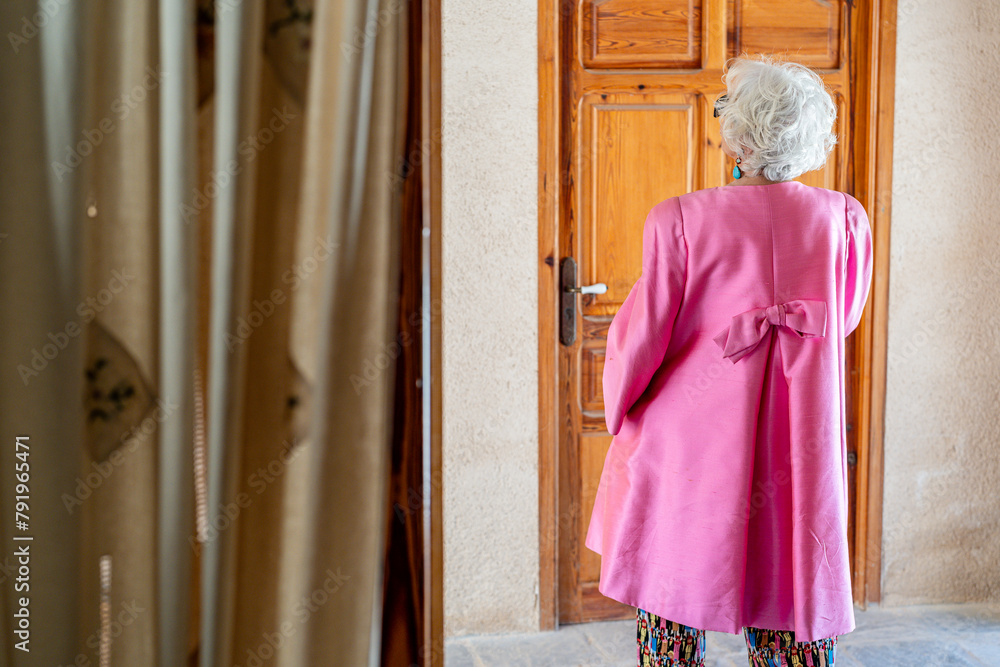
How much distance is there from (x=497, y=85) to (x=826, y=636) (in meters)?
1.68

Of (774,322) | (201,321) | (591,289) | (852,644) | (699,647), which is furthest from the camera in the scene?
(591,289)

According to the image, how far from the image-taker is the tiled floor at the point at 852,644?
6.95 ft

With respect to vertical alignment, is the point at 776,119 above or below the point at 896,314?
above

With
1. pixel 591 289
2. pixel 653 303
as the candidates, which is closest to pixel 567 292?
pixel 591 289

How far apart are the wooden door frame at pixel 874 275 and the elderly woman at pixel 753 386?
82 centimetres

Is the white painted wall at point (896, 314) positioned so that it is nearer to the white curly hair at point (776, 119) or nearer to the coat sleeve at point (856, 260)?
the white curly hair at point (776, 119)

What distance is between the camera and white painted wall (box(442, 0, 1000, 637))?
2.18 m

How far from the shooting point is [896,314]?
2.38m

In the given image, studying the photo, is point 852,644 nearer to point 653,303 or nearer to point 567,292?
point 567,292

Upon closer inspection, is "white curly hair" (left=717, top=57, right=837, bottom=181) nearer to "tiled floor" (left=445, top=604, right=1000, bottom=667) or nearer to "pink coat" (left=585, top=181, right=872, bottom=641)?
"pink coat" (left=585, top=181, right=872, bottom=641)

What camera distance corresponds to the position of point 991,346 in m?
2.40

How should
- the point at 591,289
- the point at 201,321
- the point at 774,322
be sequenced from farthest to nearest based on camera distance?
the point at 591,289 → the point at 774,322 → the point at 201,321

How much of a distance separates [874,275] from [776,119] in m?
1.25

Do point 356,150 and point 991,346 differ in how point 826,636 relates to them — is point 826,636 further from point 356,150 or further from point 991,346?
point 991,346
